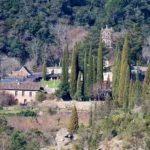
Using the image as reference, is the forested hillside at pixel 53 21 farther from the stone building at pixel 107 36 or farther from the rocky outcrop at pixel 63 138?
the rocky outcrop at pixel 63 138

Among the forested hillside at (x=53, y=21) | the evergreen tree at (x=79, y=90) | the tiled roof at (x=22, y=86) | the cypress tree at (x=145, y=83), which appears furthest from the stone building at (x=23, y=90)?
the forested hillside at (x=53, y=21)

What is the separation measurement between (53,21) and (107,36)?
28.9 feet

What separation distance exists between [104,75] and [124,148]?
15.6 m

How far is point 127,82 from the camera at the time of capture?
64562mm

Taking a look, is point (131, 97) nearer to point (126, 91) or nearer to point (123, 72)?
point (126, 91)

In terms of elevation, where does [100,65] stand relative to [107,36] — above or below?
below

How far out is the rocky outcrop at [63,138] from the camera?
60406 millimetres

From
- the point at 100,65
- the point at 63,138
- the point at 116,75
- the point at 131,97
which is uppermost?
the point at 100,65

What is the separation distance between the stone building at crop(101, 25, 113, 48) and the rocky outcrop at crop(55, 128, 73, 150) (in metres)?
17.9

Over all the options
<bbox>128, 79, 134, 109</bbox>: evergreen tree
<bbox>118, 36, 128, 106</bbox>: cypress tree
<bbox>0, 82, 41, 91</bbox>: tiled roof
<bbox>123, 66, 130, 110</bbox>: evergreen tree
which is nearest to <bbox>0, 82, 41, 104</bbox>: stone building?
<bbox>0, 82, 41, 91</bbox>: tiled roof

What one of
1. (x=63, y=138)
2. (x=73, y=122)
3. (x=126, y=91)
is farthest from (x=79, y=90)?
(x=63, y=138)

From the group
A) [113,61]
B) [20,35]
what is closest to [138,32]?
[113,61]

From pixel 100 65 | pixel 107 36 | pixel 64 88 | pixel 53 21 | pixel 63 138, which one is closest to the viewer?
pixel 63 138

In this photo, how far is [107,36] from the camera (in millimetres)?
81562
